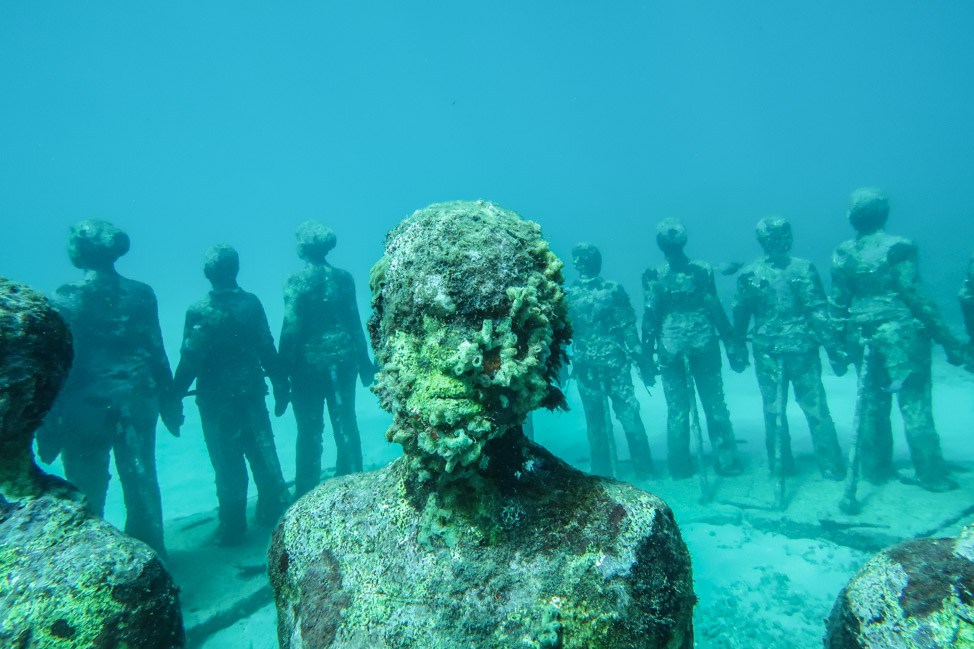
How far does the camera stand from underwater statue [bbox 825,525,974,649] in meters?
2.04

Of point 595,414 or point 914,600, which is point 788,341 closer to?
point 595,414

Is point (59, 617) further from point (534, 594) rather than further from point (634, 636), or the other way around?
point (634, 636)

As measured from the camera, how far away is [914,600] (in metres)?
2.15

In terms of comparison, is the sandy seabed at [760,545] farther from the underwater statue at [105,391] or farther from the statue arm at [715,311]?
the statue arm at [715,311]

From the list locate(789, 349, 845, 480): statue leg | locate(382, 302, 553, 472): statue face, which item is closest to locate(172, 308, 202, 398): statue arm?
locate(382, 302, 553, 472): statue face

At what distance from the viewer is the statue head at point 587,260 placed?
11336mm

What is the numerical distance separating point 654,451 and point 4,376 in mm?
12958

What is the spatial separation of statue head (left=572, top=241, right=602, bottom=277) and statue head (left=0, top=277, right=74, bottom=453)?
33.3ft

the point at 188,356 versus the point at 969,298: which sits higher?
the point at 188,356

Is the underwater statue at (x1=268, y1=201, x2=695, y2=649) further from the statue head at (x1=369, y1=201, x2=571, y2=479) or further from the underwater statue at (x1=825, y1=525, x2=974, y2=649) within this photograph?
the underwater statue at (x1=825, y1=525, x2=974, y2=649)

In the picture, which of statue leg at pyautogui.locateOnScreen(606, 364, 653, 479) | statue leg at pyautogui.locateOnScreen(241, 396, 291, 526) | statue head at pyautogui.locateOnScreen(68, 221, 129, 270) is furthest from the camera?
statue leg at pyautogui.locateOnScreen(606, 364, 653, 479)

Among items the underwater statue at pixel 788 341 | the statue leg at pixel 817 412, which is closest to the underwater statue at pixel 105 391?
the underwater statue at pixel 788 341

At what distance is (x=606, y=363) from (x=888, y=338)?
16.4 ft

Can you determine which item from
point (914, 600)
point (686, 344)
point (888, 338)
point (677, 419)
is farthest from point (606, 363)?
point (914, 600)
